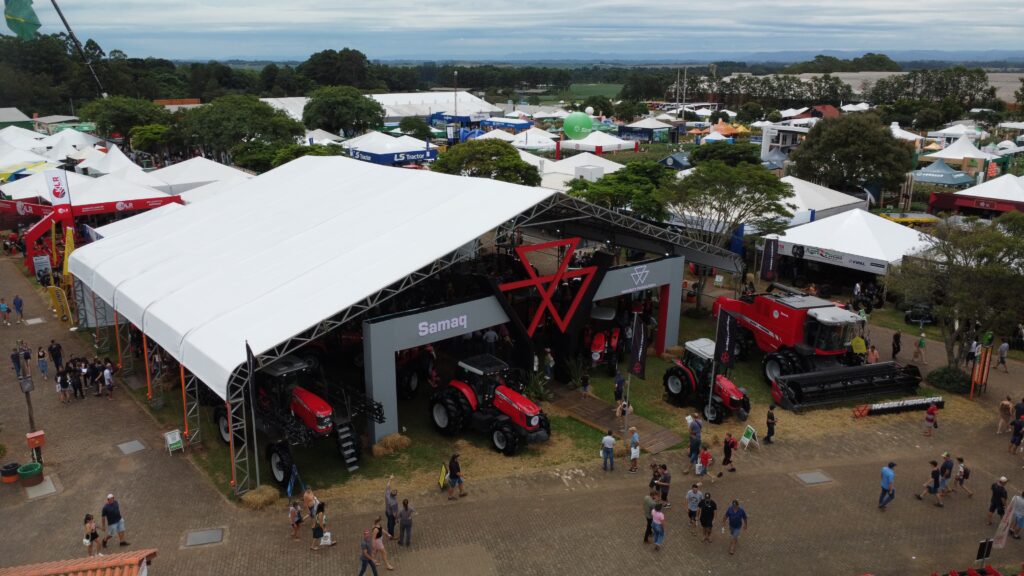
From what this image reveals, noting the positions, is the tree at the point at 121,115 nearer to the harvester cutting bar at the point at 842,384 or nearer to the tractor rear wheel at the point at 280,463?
the tractor rear wheel at the point at 280,463

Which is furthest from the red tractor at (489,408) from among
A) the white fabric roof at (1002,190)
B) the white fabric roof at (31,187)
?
the white fabric roof at (1002,190)

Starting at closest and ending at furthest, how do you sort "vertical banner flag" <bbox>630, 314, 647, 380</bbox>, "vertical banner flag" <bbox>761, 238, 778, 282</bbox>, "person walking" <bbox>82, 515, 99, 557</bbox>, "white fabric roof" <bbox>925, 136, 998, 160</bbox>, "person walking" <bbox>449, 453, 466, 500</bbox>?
"person walking" <bbox>82, 515, 99, 557</bbox> → "person walking" <bbox>449, 453, 466, 500</bbox> → "vertical banner flag" <bbox>630, 314, 647, 380</bbox> → "vertical banner flag" <bbox>761, 238, 778, 282</bbox> → "white fabric roof" <bbox>925, 136, 998, 160</bbox>

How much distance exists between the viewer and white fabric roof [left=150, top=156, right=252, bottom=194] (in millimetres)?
36250

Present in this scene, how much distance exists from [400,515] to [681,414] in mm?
7879

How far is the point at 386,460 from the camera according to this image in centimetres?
1503

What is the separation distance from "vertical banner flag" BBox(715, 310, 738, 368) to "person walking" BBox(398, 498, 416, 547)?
798 centimetres

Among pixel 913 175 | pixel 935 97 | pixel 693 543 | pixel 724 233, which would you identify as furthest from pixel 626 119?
pixel 693 543

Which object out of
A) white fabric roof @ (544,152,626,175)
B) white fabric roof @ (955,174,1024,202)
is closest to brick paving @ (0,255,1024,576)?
white fabric roof @ (955,174,1024,202)

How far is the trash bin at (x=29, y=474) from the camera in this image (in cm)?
1412

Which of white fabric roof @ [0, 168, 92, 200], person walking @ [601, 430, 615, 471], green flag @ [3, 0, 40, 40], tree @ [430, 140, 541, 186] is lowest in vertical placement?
person walking @ [601, 430, 615, 471]

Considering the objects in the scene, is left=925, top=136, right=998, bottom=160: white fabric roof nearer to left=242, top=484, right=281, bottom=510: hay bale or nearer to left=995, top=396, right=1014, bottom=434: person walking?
left=995, top=396, right=1014, bottom=434: person walking

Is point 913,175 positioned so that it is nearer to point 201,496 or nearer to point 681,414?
point 681,414

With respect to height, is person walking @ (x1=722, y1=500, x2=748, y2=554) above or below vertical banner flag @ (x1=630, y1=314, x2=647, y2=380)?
→ below

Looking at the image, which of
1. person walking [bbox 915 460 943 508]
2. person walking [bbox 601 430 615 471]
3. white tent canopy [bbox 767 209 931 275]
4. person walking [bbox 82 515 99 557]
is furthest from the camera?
white tent canopy [bbox 767 209 931 275]
